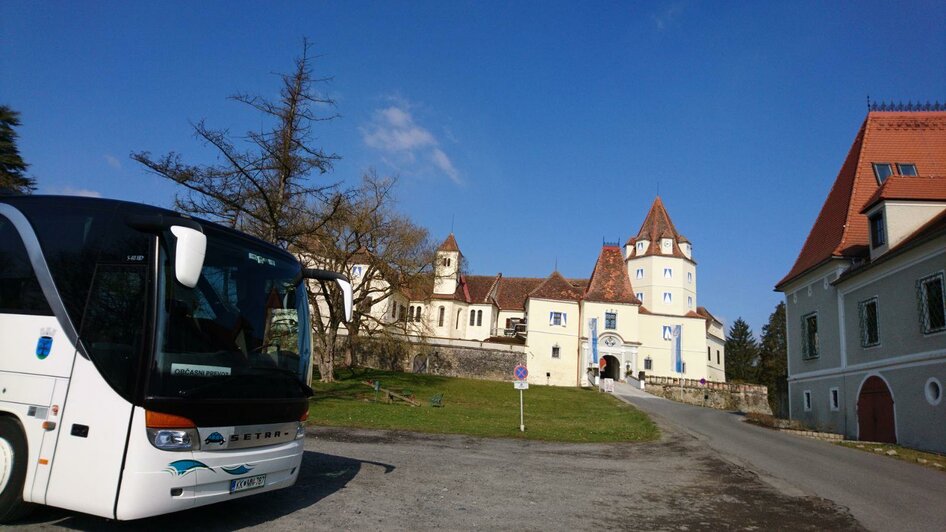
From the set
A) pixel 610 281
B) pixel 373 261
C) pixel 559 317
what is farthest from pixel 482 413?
pixel 610 281

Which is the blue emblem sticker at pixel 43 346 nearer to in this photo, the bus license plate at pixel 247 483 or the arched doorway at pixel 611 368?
the bus license plate at pixel 247 483

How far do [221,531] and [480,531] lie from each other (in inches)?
106

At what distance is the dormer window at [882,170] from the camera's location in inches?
1008

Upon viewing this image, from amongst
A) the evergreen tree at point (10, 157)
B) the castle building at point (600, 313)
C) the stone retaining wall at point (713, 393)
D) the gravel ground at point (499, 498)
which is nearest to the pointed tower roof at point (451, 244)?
the castle building at point (600, 313)

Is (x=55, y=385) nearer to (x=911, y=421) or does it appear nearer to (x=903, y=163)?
(x=911, y=421)

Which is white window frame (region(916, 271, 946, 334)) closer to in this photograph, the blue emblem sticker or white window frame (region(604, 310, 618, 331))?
the blue emblem sticker

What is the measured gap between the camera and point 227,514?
6.47m

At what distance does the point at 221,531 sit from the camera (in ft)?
19.0

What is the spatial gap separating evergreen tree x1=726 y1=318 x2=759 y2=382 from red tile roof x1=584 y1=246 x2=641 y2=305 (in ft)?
119

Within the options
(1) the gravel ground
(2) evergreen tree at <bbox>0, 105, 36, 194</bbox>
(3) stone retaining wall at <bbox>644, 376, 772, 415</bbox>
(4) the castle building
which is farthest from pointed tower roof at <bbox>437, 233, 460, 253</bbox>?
(1) the gravel ground

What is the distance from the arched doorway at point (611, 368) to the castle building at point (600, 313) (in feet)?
0.34

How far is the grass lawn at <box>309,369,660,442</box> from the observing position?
18156 millimetres

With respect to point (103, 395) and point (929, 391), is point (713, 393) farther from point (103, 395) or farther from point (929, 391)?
point (103, 395)

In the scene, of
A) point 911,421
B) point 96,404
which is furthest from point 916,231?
point 96,404
